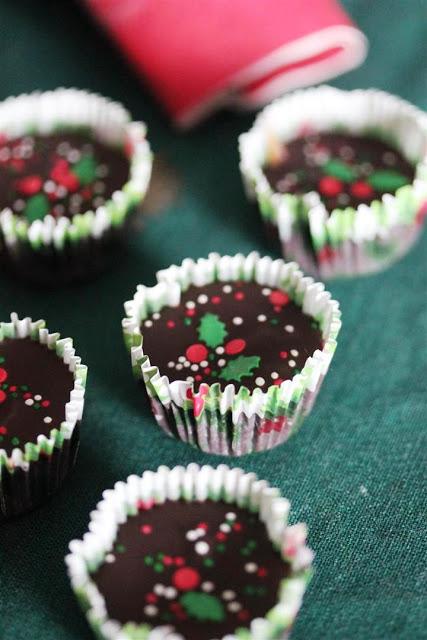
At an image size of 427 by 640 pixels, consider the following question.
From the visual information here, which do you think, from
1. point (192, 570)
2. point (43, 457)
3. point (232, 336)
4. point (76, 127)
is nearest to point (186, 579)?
point (192, 570)

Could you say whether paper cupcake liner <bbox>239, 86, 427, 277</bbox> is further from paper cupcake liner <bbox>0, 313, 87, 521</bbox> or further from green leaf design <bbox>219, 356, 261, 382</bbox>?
paper cupcake liner <bbox>0, 313, 87, 521</bbox>

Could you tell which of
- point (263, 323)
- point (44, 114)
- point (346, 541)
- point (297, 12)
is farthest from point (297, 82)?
point (346, 541)

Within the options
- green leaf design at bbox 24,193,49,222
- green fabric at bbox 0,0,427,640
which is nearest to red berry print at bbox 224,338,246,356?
green fabric at bbox 0,0,427,640

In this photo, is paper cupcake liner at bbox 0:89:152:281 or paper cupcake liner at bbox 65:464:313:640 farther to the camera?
paper cupcake liner at bbox 0:89:152:281

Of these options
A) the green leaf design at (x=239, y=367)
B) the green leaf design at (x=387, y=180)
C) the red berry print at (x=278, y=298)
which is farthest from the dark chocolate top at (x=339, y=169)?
the green leaf design at (x=239, y=367)

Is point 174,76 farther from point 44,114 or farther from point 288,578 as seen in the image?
point 288,578

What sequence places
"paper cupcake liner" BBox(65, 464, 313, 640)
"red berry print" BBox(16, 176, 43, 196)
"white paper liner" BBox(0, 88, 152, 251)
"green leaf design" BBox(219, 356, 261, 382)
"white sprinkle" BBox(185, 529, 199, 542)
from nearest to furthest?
"paper cupcake liner" BBox(65, 464, 313, 640), "white sprinkle" BBox(185, 529, 199, 542), "green leaf design" BBox(219, 356, 261, 382), "white paper liner" BBox(0, 88, 152, 251), "red berry print" BBox(16, 176, 43, 196)

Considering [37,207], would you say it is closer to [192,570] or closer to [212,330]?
[212,330]
